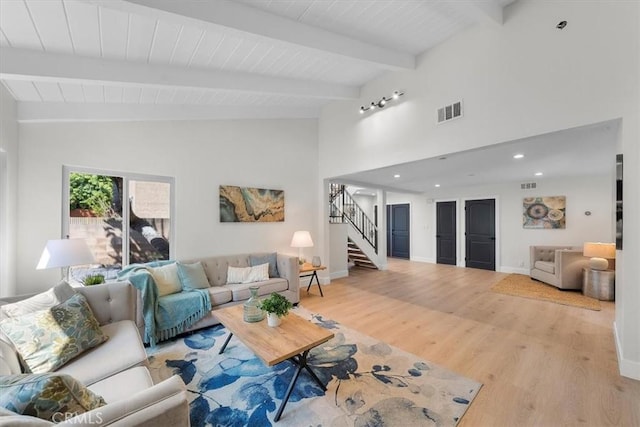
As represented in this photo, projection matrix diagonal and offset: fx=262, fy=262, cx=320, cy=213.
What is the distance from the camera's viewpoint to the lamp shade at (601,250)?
14.2 ft

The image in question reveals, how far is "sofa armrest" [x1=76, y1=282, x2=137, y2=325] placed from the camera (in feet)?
7.63

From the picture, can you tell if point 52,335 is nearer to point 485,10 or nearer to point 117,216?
point 117,216

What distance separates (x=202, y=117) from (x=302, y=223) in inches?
102

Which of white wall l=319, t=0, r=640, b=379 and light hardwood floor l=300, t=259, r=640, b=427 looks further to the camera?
white wall l=319, t=0, r=640, b=379

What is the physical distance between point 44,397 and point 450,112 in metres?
4.15

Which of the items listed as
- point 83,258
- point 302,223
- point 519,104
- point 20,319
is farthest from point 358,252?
point 20,319

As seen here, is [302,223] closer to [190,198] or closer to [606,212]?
[190,198]

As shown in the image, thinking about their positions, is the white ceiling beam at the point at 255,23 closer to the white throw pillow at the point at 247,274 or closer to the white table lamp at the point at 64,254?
the white table lamp at the point at 64,254

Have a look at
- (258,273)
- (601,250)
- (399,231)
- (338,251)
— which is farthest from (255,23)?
(399,231)

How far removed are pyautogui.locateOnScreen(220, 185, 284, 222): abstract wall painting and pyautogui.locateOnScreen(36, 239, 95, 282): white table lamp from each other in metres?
1.91

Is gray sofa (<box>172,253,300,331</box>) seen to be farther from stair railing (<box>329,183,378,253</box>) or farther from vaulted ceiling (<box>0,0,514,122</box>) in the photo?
stair railing (<box>329,183,378,253</box>)

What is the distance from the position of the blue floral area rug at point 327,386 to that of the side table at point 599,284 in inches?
157

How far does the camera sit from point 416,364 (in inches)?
96.7

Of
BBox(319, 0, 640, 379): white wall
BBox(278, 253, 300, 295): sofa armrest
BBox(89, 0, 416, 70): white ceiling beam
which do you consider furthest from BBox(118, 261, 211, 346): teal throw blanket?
BBox(319, 0, 640, 379): white wall
